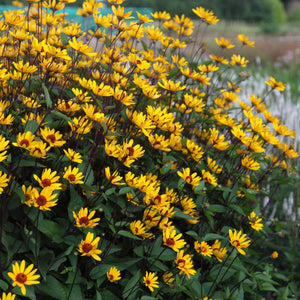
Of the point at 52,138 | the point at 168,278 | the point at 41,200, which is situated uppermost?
the point at 52,138

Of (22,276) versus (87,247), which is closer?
(22,276)

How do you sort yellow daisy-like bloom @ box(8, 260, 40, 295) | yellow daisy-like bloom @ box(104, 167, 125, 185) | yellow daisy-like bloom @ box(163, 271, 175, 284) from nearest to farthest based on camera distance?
yellow daisy-like bloom @ box(8, 260, 40, 295), yellow daisy-like bloom @ box(104, 167, 125, 185), yellow daisy-like bloom @ box(163, 271, 175, 284)

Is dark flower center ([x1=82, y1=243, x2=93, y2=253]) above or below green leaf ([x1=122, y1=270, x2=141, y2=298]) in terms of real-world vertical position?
above

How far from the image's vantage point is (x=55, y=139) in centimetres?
126

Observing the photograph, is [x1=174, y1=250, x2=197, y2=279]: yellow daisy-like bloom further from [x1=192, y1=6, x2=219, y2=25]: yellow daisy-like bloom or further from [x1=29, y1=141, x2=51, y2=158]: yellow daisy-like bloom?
[x1=192, y1=6, x2=219, y2=25]: yellow daisy-like bloom

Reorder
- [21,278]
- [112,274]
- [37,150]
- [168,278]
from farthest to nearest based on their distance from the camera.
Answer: [168,278]
[112,274]
[37,150]
[21,278]

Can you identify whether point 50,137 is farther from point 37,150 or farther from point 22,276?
point 22,276

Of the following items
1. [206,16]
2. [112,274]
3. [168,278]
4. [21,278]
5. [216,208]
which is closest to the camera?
[21,278]

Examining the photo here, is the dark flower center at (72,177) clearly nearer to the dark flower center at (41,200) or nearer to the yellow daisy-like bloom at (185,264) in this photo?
the dark flower center at (41,200)

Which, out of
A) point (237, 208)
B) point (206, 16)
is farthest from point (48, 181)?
point (206, 16)

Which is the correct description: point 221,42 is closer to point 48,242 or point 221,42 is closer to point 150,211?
point 150,211

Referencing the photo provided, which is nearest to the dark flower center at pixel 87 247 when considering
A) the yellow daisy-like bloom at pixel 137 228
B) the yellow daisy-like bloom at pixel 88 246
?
the yellow daisy-like bloom at pixel 88 246

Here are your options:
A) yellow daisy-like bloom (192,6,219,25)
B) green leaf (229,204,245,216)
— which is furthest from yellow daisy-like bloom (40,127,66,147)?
yellow daisy-like bloom (192,6,219,25)

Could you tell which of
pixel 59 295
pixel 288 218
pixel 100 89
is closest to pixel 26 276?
pixel 59 295
